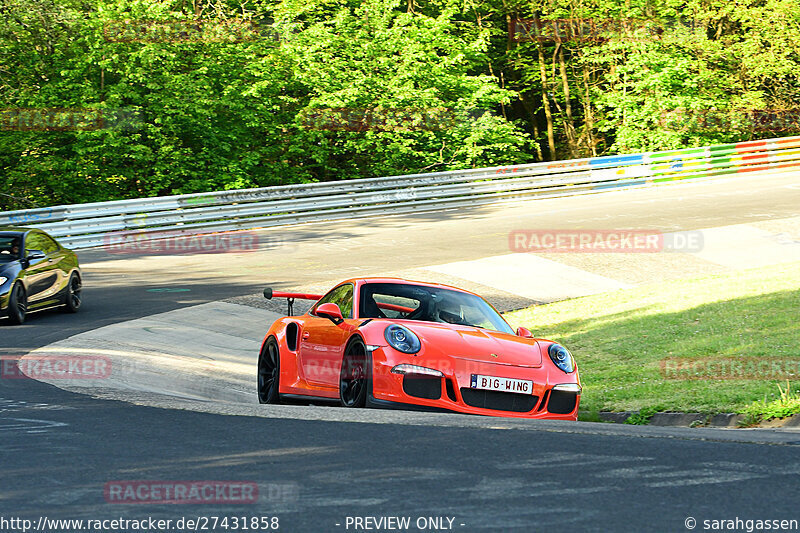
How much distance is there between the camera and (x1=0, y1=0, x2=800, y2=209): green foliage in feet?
96.1

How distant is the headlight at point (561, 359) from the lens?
28.8 feet

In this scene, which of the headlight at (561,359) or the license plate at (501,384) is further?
the headlight at (561,359)

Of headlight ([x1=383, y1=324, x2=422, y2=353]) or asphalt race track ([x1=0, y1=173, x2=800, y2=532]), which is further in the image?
headlight ([x1=383, y1=324, x2=422, y2=353])

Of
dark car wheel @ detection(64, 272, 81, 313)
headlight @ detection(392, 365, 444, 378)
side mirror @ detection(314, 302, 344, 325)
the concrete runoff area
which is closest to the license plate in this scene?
headlight @ detection(392, 365, 444, 378)

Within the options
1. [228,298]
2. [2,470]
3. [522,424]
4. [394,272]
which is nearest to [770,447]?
[522,424]

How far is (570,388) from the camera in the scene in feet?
28.2

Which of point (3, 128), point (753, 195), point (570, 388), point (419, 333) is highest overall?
point (3, 128)

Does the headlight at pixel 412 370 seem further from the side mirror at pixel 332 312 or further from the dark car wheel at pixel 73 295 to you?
the dark car wheel at pixel 73 295

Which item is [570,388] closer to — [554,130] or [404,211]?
[404,211]

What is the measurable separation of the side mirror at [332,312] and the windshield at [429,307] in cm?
22

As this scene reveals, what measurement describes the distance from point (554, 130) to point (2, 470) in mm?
41030

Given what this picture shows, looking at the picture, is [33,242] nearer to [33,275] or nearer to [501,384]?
[33,275]

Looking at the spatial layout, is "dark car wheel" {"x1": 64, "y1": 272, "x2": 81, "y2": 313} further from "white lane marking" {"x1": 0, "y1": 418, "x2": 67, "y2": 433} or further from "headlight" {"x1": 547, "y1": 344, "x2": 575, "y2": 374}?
"headlight" {"x1": 547, "y1": 344, "x2": 575, "y2": 374}

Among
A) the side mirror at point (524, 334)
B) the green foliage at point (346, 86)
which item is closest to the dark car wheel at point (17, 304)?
the side mirror at point (524, 334)
